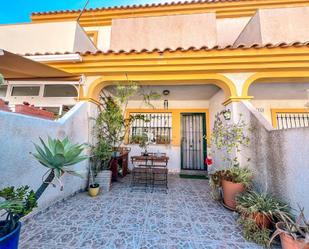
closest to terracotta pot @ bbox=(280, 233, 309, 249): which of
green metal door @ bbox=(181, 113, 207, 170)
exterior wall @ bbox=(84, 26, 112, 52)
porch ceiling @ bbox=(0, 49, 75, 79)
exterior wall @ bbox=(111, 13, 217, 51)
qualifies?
green metal door @ bbox=(181, 113, 207, 170)

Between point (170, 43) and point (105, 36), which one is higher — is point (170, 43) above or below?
below

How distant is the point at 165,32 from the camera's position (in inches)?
272

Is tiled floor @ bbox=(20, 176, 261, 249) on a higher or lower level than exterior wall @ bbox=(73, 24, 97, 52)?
lower

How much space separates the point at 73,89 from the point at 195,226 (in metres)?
5.73

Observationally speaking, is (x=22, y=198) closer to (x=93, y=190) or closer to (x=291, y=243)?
(x=93, y=190)

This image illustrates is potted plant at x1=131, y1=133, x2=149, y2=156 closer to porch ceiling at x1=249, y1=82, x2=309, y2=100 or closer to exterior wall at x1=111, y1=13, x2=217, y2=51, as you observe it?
exterior wall at x1=111, y1=13, x2=217, y2=51

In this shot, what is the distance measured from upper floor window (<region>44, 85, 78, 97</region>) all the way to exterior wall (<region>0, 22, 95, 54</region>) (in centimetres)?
127

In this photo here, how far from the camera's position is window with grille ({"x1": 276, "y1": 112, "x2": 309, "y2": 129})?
6750mm

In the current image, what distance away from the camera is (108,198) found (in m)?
4.32

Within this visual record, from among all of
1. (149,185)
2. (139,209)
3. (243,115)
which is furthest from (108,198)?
(243,115)

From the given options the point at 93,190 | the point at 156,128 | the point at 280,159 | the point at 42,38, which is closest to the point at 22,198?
the point at 93,190

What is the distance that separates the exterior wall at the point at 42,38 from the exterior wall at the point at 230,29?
6.41 metres

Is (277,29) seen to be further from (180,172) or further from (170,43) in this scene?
(180,172)

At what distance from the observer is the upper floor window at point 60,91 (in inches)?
223
